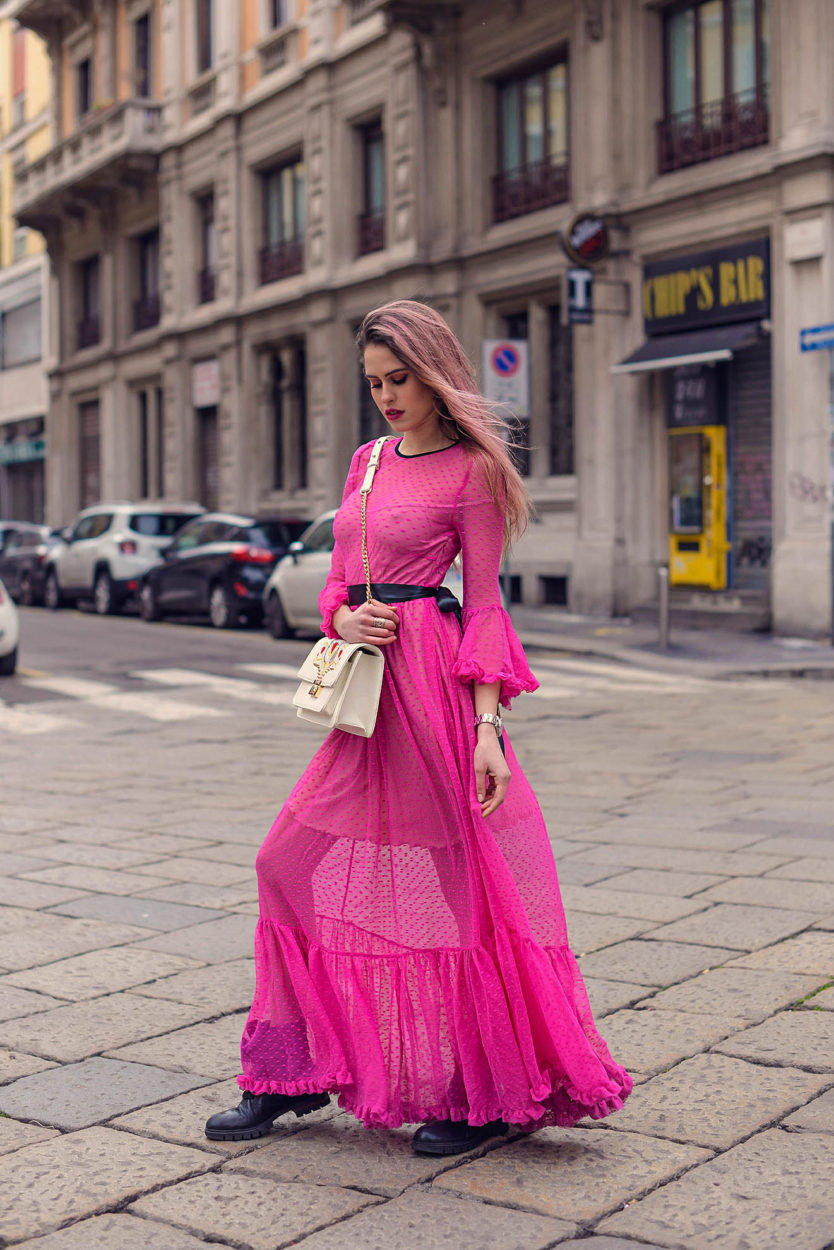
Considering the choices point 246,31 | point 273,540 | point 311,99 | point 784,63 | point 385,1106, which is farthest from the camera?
point 246,31

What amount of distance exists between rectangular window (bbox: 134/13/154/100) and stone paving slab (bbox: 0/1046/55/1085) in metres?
31.2

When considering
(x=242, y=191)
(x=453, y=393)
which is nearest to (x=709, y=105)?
(x=242, y=191)

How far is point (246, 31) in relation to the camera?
2869cm

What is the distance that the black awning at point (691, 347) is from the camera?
1786 centimetres

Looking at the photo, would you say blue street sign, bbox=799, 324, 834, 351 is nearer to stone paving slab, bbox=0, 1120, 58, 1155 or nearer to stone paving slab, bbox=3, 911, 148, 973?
stone paving slab, bbox=3, 911, 148, 973

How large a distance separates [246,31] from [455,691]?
27702 millimetres

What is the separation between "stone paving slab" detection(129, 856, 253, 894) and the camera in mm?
5938

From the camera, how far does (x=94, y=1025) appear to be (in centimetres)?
412

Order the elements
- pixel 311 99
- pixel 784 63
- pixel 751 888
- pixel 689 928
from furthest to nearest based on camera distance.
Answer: pixel 311 99 < pixel 784 63 < pixel 751 888 < pixel 689 928

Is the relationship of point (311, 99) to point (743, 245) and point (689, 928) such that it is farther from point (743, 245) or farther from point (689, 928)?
point (689, 928)

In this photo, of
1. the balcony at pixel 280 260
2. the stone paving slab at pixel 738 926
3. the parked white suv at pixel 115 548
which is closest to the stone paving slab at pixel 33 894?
the stone paving slab at pixel 738 926

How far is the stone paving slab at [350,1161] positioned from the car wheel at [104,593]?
1921 cm

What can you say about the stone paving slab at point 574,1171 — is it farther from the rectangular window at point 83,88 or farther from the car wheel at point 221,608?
the rectangular window at point 83,88

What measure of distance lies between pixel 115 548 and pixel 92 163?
543 inches
